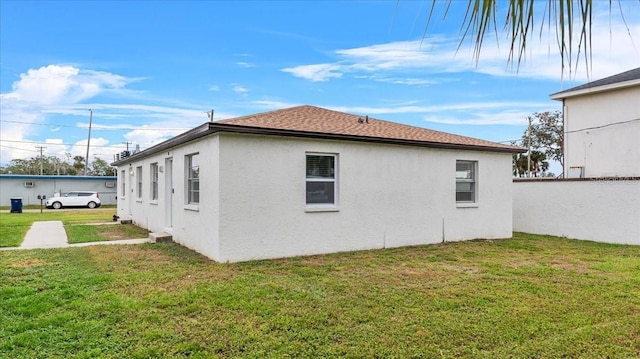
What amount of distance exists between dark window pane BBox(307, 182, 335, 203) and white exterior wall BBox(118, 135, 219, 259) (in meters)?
2.10

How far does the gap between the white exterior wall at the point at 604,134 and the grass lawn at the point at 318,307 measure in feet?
18.5

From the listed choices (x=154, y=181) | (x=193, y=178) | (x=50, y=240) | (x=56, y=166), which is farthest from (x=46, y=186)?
(x=56, y=166)

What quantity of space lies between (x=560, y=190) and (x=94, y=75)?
94.5ft

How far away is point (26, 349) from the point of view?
3746 mm

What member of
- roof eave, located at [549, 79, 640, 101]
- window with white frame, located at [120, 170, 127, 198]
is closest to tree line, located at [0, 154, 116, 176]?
window with white frame, located at [120, 170, 127, 198]

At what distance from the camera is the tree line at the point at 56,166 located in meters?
58.5

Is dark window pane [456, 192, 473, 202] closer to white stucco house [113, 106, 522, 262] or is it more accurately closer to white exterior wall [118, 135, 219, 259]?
white stucco house [113, 106, 522, 262]

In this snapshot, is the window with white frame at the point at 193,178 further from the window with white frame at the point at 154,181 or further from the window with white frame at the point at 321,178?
the window with white frame at the point at 154,181

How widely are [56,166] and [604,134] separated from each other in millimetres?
71402

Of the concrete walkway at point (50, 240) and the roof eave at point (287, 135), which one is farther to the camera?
the concrete walkway at point (50, 240)

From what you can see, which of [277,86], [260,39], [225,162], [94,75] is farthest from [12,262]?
[94,75]

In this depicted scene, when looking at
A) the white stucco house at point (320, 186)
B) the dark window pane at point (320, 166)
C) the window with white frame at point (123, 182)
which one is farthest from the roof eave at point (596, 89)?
the window with white frame at point (123, 182)

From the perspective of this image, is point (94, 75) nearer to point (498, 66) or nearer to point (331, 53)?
point (331, 53)

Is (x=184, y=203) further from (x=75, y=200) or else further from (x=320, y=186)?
(x=75, y=200)
